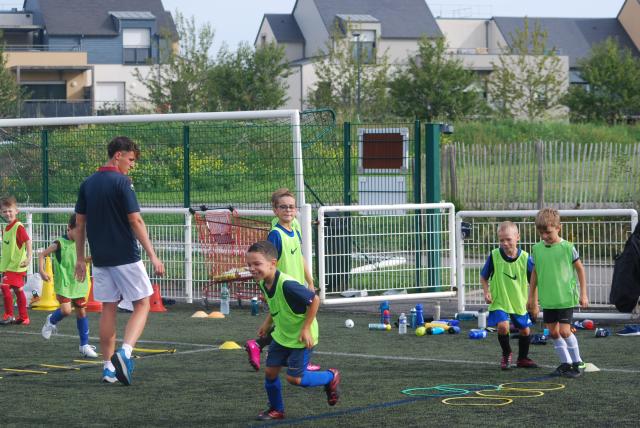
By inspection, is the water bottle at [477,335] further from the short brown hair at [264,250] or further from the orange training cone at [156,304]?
the short brown hair at [264,250]

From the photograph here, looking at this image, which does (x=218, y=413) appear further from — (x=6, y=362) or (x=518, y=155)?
(x=518, y=155)

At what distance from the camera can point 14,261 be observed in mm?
14195

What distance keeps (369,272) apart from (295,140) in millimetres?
1976

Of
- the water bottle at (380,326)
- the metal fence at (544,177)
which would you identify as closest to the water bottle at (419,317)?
the water bottle at (380,326)

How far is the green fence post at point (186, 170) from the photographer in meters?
16.6

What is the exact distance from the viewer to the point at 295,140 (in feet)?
51.2

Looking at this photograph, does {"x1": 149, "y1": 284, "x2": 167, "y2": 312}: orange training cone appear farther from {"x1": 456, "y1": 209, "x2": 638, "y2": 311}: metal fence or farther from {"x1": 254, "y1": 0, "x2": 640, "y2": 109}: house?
{"x1": 254, "y1": 0, "x2": 640, "y2": 109}: house

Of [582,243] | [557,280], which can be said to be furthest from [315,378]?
[582,243]

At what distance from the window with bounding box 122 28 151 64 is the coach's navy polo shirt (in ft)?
197

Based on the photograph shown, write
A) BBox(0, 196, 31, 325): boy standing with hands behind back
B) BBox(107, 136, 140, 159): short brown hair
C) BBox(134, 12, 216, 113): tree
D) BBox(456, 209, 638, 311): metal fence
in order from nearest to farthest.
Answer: BBox(107, 136, 140, 159): short brown hair → BBox(456, 209, 638, 311): metal fence → BBox(0, 196, 31, 325): boy standing with hands behind back → BBox(134, 12, 216, 113): tree

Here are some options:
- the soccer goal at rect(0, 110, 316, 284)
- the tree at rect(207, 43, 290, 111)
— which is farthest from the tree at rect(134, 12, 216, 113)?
the soccer goal at rect(0, 110, 316, 284)

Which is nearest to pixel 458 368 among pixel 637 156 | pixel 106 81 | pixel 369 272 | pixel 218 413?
pixel 218 413

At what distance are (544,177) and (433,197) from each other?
1111 cm

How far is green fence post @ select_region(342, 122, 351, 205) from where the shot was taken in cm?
1628
